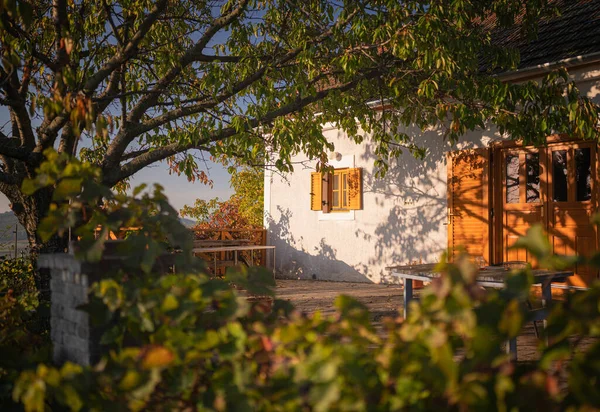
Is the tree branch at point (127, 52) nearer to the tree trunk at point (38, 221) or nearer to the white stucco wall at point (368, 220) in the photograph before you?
the tree trunk at point (38, 221)

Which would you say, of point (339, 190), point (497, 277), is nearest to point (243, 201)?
point (339, 190)

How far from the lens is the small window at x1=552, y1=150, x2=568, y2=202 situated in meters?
7.28

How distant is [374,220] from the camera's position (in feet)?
32.8

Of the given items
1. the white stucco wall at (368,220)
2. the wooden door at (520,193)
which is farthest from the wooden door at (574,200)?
the white stucco wall at (368,220)

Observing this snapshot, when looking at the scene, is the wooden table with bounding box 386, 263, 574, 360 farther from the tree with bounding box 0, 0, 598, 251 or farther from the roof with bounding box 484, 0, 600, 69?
the roof with bounding box 484, 0, 600, 69

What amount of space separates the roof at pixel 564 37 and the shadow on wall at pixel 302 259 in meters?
4.70

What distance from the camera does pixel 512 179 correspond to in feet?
26.0

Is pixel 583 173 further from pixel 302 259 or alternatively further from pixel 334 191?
pixel 302 259

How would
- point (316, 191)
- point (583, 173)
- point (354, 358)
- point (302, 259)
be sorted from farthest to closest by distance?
point (302, 259) → point (316, 191) → point (583, 173) → point (354, 358)

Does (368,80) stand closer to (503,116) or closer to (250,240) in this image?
(503,116)

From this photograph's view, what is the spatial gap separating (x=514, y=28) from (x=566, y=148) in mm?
2878

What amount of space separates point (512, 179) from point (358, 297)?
9.30 ft

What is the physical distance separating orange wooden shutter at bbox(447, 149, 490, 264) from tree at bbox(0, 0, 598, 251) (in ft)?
4.79

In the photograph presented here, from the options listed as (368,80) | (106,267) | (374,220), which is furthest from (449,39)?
(374,220)
